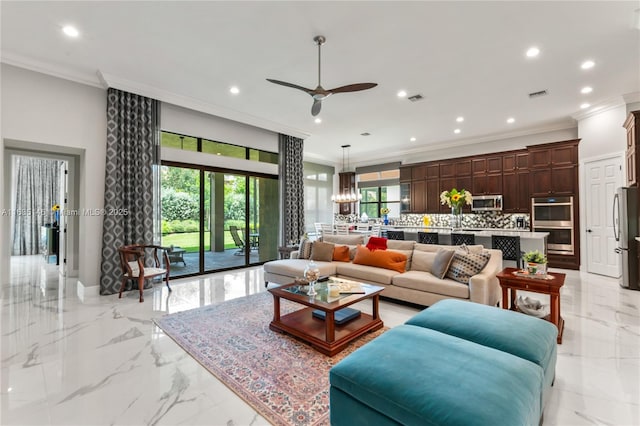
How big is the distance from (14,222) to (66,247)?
436 cm

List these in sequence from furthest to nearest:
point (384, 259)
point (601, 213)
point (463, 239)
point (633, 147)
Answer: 1. point (463, 239)
2. point (601, 213)
3. point (633, 147)
4. point (384, 259)

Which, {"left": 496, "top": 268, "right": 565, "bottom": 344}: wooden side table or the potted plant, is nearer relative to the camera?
{"left": 496, "top": 268, "right": 565, "bottom": 344}: wooden side table

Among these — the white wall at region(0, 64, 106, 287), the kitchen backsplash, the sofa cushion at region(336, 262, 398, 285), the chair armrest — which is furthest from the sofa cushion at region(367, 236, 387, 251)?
the kitchen backsplash

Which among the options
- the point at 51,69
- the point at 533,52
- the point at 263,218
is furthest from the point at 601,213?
the point at 51,69

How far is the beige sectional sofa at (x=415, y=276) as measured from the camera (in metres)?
3.41

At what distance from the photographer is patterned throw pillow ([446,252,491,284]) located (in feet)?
11.6

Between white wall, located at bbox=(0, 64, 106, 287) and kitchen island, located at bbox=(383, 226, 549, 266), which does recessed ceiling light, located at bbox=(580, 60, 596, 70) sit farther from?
white wall, located at bbox=(0, 64, 106, 287)

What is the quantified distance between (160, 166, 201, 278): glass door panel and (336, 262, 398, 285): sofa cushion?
124 inches

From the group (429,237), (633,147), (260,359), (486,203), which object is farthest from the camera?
(486,203)

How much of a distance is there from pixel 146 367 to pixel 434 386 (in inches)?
91.4

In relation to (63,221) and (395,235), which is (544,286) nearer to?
(395,235)

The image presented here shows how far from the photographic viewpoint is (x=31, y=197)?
834 cm

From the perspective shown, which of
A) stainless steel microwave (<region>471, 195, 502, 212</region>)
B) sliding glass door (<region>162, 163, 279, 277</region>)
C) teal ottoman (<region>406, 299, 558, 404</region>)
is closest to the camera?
teal ottoman (<region>406, 299, 558, 404</region>)

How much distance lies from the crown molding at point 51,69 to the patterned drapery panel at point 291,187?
12.4ft
